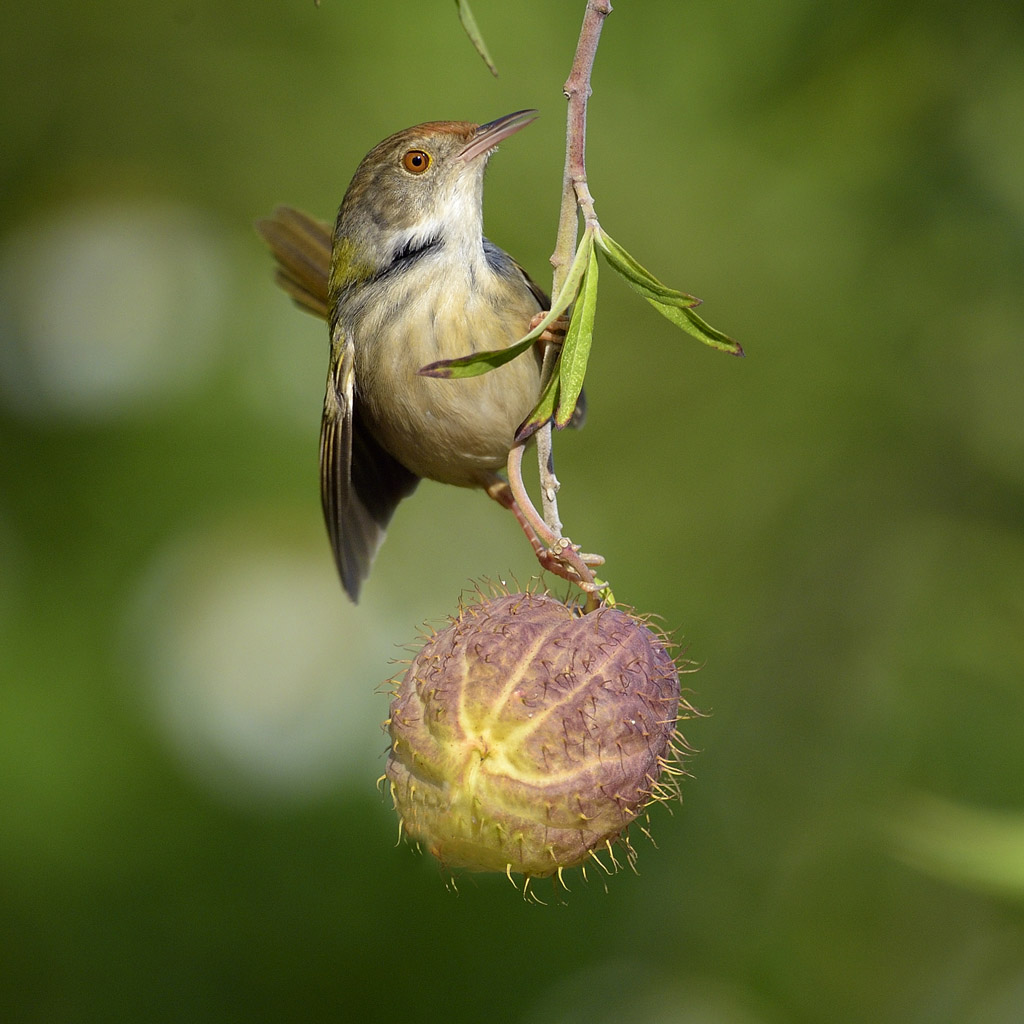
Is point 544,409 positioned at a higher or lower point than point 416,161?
lower

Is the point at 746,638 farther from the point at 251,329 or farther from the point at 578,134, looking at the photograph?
the point at 578,134

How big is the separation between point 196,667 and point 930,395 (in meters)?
5.76

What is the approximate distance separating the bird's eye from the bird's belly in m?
0.40

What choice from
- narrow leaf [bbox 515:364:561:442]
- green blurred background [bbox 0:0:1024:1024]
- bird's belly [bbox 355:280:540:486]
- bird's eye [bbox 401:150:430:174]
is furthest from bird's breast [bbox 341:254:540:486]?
green blurred background [bbox 0:0:1024:1024]

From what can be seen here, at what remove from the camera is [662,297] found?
200cm

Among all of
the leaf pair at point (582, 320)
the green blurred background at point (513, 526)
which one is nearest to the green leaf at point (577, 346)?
the leaf pair at point (582, 320)

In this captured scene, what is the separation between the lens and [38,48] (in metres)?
8.08

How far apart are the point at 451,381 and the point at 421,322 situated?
0.20 m

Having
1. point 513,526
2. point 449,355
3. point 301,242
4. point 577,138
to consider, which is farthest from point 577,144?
point 513,526

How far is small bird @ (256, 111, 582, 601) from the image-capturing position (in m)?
3.41

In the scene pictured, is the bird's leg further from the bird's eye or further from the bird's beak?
the bird's eye

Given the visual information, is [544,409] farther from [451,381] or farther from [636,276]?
[451,381]

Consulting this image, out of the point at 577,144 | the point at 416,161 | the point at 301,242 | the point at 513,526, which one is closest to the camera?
the point at 577,144

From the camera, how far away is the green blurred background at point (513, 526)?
620 cm
